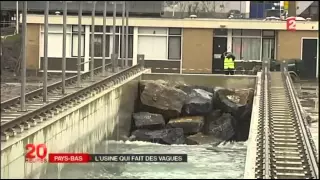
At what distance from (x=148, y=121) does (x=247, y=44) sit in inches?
494

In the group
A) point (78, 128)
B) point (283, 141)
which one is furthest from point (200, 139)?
point (283, 141)

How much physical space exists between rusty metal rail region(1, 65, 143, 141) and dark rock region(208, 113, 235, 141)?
3892mm

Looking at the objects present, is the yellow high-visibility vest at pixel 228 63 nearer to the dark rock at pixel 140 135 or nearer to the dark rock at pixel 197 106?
the dark rock at pixel 197 106

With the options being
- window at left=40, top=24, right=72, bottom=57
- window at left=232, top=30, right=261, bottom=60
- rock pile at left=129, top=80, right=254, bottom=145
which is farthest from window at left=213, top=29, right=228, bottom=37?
rock pile at left=129, top=80, right=254, bottom=145

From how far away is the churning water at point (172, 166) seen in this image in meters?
7.86

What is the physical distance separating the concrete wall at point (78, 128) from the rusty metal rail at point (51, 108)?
0.14 meters

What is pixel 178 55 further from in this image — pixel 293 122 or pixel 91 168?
pixel 91 168

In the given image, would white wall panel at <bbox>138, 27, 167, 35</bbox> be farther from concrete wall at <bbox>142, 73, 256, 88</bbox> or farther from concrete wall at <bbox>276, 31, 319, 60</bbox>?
concrete wall at <bbox>142, 73, 256, 88</bbox>

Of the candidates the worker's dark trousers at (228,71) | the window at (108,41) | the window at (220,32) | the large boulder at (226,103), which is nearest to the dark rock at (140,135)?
the large boulder at (226,103)

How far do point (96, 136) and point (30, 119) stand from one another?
5099mm


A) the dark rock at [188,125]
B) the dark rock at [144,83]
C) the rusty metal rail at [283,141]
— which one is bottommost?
the dark rock at [188,125]

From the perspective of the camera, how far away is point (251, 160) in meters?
9.95

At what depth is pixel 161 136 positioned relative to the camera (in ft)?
65.2

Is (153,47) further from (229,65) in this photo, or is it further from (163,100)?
(163,100)
